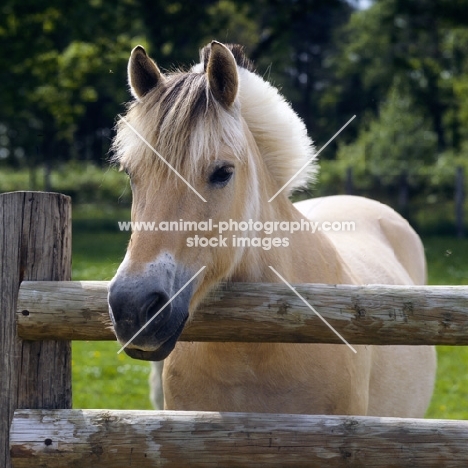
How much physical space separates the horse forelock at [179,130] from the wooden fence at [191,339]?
1.30 feet

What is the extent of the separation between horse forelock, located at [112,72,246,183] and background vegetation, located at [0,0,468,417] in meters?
3.98

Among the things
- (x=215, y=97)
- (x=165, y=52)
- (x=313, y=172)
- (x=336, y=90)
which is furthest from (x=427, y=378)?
(x=336, y=90)

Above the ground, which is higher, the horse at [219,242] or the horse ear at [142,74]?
the horse ear at [142,74]

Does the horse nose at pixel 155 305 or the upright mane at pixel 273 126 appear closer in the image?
the horse nose at pixel 155 305

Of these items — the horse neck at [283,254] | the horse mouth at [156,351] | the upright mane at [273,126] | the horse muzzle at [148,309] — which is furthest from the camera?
the upright mane at [273,126]

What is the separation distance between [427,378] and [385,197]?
58.2 feet

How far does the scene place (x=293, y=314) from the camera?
8.63 feet

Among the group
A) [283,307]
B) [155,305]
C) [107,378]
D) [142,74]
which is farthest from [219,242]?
[107,378]

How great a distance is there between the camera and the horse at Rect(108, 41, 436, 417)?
8.13ft

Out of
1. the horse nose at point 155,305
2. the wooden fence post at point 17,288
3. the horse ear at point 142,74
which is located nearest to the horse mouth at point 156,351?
the horse nose at point 155,305

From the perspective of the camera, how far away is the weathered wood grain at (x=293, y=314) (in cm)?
257

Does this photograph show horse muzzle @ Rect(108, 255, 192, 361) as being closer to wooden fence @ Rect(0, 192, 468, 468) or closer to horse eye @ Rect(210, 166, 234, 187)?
wooden fence @ Rect(0, 192, 468, 468)

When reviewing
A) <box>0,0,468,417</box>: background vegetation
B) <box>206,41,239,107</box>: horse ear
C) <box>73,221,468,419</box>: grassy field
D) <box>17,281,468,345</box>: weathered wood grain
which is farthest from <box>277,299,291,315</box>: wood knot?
<box>0,0,468,417</box>: background vegetation

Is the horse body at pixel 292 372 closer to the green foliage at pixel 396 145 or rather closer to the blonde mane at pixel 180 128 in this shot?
the blonde mane at pixel 180 128
